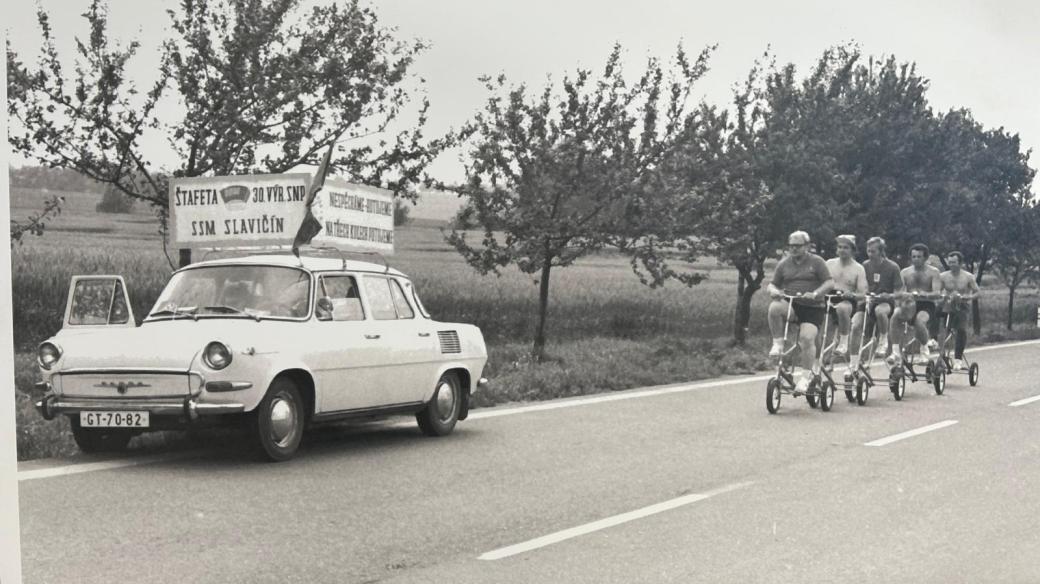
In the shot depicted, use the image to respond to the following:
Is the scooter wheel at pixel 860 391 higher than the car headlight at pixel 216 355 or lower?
lower

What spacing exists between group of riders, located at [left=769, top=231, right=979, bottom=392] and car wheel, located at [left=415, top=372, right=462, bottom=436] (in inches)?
149

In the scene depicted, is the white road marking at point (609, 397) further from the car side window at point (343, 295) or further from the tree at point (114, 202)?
the tree at point (114, 202)

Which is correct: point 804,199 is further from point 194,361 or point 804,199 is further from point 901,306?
point 194,361

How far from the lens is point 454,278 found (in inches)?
891

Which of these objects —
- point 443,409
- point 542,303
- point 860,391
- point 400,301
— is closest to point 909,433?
point 860,391

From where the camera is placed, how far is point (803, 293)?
1371cm

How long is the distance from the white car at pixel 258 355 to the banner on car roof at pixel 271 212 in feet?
0.92

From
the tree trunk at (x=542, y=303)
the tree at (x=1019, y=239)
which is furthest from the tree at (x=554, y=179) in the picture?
the tree at (x=1019, y=239)

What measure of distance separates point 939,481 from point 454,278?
14.3m

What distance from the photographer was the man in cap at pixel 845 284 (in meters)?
14.5

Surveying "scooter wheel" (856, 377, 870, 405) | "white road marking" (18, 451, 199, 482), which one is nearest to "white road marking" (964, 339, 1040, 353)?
"scooter wheel" (856, 377, 870, 405)

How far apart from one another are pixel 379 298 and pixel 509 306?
13.6 meters

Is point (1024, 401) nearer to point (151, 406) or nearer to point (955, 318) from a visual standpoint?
point (955, 318)

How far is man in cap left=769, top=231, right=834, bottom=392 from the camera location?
13.7m
